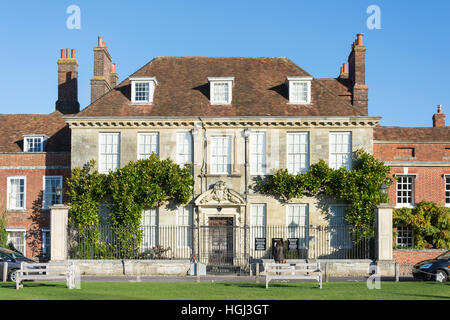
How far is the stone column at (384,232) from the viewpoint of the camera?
2422cm

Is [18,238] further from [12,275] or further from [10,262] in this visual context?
[12,275]

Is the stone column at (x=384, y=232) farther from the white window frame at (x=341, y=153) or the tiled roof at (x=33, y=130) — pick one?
the tiled roof at (x=33, y=130)

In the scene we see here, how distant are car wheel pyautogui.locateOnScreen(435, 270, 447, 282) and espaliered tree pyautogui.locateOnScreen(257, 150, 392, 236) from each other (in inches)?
209

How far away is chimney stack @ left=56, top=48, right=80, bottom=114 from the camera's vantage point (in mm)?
36094

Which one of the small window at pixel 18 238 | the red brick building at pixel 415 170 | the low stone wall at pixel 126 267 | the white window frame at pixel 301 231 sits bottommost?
the low stone wall at pixel 126 267

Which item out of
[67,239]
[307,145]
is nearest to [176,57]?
[307,145]

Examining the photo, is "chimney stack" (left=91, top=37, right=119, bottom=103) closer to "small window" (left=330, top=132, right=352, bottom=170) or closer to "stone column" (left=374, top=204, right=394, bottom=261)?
"small window" (left=330, top=132, right=352, bottom=170)

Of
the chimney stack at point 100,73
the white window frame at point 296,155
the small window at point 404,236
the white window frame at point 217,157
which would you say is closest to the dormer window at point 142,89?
the chimney stack at point 100,73

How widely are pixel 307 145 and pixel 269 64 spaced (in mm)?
6155

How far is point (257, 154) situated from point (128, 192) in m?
6.39

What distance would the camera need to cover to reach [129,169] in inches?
1089

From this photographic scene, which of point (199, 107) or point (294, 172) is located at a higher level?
point (199, 107)

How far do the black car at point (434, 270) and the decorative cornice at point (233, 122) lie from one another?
26.0 ft

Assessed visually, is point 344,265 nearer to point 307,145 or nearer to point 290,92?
point 307,145
